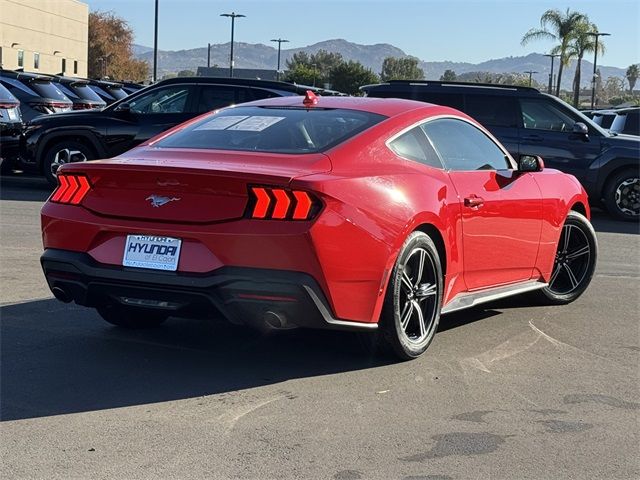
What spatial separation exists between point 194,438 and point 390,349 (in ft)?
5.30

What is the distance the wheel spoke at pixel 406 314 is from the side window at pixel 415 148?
2.97 ft

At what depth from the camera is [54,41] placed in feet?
245

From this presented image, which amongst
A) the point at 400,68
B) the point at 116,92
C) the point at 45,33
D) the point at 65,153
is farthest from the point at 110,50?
the point at 65,153

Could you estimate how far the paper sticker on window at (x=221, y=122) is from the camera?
6.23 meters

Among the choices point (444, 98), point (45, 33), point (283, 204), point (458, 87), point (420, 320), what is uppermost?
point (45, 33)

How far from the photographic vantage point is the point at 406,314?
5.78 meters

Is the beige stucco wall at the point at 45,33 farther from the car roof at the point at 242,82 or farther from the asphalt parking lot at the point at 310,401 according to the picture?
the asphalt parking lot at the point at 310,401

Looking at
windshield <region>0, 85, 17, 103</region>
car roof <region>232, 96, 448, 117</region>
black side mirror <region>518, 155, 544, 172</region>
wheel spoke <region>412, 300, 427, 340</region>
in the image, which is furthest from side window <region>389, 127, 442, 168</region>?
windshield <region>0, 85, 17, 103</region>

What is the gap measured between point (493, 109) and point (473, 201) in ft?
29.5

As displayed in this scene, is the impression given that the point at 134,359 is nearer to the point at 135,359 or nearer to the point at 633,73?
the point at 135,359

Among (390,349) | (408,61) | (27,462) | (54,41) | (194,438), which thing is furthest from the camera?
(408,61)

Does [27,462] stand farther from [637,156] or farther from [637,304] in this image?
[637,156]

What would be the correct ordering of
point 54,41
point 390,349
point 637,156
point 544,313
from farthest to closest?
point 54,41, point 637,156, point 544,313, point 390,349

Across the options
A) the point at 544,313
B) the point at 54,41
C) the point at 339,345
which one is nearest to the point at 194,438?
the point at 339,345
